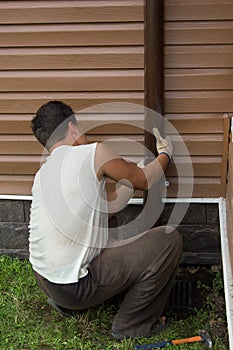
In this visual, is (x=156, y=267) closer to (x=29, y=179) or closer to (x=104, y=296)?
(x=104, y=296)

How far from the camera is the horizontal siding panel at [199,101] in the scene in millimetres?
3910

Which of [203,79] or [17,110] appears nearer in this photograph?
[203,79]

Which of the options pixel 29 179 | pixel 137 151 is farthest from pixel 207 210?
pixel 29 179

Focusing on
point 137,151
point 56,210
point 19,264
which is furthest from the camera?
point 19,264

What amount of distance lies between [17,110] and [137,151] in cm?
90

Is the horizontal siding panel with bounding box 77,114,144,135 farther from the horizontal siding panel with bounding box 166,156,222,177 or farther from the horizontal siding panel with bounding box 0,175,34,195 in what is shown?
the horizontal siding panel with bounding box 0,175,34,195

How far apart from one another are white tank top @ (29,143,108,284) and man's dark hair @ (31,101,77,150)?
10 cm

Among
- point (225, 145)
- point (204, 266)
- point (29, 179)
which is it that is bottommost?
point (204, 266)

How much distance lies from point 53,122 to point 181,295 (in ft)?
5.02

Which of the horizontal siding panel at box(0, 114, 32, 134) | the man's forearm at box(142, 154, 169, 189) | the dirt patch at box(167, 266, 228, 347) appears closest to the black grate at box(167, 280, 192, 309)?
the dirt patch at box(167, 266, 228, 347)

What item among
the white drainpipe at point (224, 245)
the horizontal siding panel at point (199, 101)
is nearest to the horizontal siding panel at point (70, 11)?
the horizontal siding panel at point (199, 101)

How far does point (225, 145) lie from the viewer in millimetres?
3941

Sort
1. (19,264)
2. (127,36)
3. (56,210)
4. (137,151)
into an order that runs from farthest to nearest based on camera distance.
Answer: (19,264), (137,151), (127,36), (56,210)

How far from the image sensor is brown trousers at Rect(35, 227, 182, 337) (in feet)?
11.1
